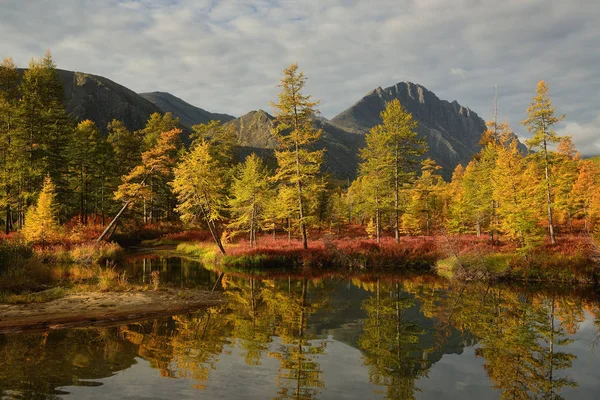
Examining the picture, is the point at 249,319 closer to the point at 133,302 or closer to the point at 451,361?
the point at 133,302

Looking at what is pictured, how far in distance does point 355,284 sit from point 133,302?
500 inches

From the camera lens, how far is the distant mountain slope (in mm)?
171875

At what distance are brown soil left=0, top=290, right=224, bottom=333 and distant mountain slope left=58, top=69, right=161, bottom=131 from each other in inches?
7096

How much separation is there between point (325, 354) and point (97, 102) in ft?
684

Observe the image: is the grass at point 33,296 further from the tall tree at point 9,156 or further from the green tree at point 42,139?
the tall tree at point 9,156

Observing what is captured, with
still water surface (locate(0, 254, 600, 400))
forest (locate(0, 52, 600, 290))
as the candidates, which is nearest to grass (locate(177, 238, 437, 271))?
forest (locate(0, 52, 600, 290))

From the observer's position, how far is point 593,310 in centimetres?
1553

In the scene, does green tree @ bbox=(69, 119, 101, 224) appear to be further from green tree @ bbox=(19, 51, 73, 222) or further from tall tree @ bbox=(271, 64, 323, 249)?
tall tree @ bbox=(271, 64, 323, 249)

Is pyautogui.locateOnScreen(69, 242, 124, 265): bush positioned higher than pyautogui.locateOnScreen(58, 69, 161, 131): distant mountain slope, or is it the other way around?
pyautogui.locateOnScreen(58, 69, 161, 131): distant mountain slope

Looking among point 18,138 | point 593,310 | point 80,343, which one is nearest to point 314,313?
point 80,343

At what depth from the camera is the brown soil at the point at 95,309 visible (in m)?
10.7

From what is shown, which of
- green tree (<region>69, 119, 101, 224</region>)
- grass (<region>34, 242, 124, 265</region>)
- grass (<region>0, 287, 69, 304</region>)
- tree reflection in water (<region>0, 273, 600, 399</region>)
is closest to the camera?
tree reflection in water (<region>0, 273, 600, 399</region>)

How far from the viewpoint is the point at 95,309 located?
1227cm

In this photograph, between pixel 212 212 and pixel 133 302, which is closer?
pixel 133 302
